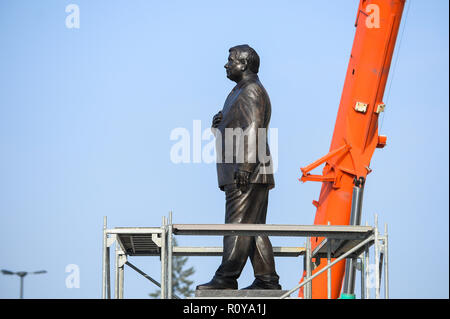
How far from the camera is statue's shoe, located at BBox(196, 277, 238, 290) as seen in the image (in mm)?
17744

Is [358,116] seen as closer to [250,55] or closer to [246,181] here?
[250,55]

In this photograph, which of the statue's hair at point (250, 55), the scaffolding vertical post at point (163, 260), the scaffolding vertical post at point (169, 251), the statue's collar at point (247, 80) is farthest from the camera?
the statue's hair at point (250, 55)

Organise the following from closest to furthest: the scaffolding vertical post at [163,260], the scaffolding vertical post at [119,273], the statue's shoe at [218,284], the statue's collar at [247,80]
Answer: the scaffolding vertical post at [163,260]
the statue's shoe at [218,284]
the statue's collar at [247,80]
the scaffolding vertical post at [119,273]

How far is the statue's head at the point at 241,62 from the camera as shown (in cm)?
1862

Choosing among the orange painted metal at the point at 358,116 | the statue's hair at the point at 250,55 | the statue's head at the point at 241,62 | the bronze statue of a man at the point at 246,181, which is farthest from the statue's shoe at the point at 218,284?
the orange painted metal at the point at 358,116

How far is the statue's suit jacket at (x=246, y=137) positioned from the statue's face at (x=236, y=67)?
210 mm

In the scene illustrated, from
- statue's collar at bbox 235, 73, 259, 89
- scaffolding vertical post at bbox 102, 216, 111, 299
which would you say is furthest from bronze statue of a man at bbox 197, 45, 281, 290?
scaffolding vertical post at bbox 102, 216, 111, 299

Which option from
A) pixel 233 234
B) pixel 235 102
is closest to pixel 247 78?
pixel 235 102

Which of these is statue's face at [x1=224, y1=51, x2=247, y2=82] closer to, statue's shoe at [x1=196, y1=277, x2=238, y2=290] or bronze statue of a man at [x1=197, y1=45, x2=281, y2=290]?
bronze statue of a man at [x1=197, y1=45, x2=281, y2=290]

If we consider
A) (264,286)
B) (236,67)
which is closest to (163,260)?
(264,286)

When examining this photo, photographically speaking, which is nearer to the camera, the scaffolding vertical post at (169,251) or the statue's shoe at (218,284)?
the scaffolding vertical post at (169,251)

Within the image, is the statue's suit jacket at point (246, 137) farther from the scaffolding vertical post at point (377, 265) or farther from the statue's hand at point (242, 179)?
the scaffolding vertical post at point (377, 265)
